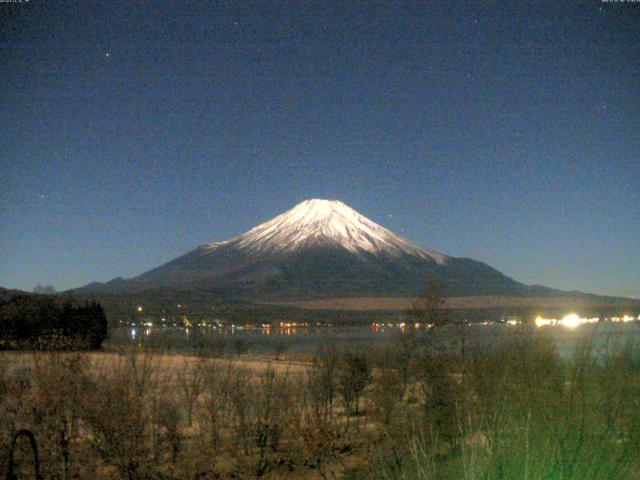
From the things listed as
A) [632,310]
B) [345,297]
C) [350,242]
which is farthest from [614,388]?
[350,242]

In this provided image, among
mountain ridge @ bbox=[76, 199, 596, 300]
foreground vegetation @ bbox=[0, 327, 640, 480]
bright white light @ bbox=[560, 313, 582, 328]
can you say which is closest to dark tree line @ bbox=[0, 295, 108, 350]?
foreground vegetation @ bbox=[0, 327, 640, 480]

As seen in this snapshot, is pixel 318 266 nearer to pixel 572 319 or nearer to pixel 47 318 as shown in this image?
pixel 47 318

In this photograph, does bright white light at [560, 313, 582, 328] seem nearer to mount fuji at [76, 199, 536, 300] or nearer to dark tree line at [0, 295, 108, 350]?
dark tree line at [0, 295, 108, 350]

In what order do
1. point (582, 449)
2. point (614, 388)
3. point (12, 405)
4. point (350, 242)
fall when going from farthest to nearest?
point (350, 242), point (12, 405), point (614, 388), point (582, 449)

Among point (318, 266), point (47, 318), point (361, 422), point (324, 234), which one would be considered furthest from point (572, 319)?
point (324, 234)

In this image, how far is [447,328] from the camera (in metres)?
24.1

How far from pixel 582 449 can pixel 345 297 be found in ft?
447

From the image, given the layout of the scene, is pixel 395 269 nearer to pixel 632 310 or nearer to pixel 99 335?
pixel 99 335

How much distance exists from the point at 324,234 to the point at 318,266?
65.7 ft

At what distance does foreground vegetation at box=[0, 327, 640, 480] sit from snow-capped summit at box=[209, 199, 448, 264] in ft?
515

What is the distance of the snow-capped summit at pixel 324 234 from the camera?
173 metres

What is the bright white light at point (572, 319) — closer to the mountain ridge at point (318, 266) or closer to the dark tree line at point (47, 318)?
the dark tree line at point (47, 318)

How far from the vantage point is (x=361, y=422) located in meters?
15.5

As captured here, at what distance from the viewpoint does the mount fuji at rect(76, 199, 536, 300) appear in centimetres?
14438
